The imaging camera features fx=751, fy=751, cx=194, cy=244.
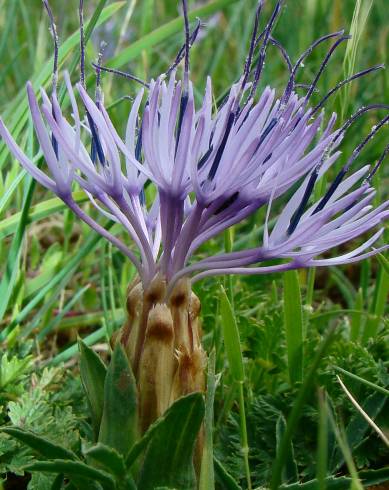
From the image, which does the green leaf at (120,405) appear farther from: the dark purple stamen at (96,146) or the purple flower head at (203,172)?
the dark purple stamen at (96,146)

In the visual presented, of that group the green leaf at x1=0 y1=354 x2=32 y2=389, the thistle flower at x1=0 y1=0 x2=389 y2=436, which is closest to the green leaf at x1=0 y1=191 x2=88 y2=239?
the green leaf at x1=0 y1=354 x2=32 y2=389

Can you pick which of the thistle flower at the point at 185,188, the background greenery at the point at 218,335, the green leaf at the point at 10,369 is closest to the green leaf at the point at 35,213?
the background greenery at the point at 218,335

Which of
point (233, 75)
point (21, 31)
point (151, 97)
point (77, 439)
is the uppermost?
point (21, 31)

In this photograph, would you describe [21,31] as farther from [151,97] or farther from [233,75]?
[151,97]

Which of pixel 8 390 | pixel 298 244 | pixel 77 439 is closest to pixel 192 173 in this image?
pixel 298 244

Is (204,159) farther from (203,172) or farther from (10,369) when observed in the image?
(10,369)

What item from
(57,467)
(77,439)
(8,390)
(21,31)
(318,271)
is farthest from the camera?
(21,31)
